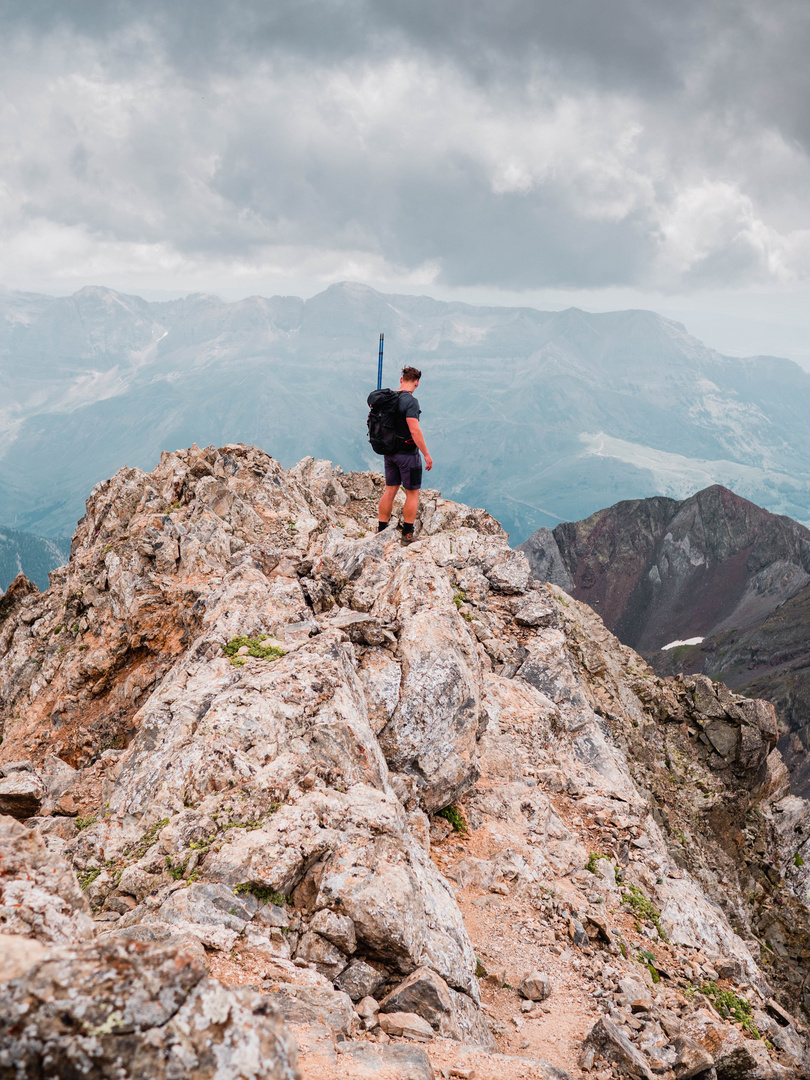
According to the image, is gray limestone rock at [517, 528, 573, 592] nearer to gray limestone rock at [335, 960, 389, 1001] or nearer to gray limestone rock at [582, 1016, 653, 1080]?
gray limestone rock at [582, 1016, 653, 1080]

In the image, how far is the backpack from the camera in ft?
50.3

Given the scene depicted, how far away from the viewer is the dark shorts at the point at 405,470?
1584 centimetres

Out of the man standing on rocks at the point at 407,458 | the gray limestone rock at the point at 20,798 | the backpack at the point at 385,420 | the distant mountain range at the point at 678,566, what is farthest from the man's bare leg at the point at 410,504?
the distant mountain range at the point at 678,566

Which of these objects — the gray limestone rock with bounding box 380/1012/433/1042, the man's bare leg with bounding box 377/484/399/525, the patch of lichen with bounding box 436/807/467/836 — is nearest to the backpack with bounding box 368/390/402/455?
the man's bare leg with bounding box 377/484/399/525

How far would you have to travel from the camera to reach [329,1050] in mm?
5402

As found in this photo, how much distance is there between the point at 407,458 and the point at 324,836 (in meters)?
9.78

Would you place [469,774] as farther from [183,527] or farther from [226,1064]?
[183,527]

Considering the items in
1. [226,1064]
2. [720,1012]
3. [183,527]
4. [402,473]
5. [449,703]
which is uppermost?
[402,473]

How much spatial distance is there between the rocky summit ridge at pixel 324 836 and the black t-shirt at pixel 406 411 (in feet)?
9.68

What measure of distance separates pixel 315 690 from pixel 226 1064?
262 inches

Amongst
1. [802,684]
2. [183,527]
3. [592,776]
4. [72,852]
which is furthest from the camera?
[802,684]

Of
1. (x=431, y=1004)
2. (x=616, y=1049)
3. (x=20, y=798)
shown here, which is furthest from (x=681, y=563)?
(x=20, y=798)

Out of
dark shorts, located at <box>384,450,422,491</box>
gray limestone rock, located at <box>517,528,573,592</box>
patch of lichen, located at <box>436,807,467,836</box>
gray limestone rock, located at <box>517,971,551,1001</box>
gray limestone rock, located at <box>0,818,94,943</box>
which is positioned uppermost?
gray limestone rock, located at <box>517,528,573,592</box>

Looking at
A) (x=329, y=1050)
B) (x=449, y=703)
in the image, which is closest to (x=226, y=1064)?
(x=329, y=1050)
